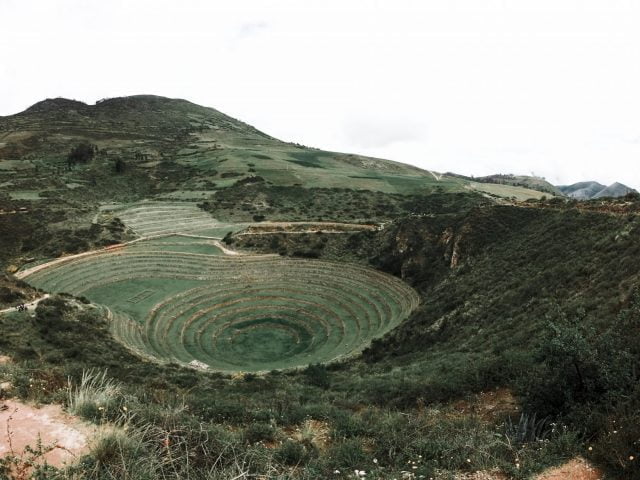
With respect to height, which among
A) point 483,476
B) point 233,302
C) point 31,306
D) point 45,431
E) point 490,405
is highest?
point 483,476

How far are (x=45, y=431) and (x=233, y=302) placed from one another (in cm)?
3133

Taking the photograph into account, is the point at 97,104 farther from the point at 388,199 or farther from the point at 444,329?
the point at 444,329

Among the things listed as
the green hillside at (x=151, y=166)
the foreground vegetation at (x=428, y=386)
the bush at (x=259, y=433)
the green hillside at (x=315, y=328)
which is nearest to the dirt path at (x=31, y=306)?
the green hillside at (x=315, y=328)

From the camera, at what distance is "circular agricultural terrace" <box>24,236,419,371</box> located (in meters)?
31.4

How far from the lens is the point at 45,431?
773 cm

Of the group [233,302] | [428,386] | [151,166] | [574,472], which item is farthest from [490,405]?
[151,166]

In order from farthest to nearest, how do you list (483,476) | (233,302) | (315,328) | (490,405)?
(233,302) < (315,328) < (490,405) < (483,476)

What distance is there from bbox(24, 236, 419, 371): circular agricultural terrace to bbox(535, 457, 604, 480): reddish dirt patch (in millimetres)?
22732

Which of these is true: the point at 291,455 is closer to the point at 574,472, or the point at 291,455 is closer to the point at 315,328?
the point at 574,472

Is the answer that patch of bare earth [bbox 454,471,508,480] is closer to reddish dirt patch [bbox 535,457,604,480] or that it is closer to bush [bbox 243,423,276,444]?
reddish dirt patch [bbox 535,457,604,480]

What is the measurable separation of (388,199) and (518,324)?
6477 centimetres

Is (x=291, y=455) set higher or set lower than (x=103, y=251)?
higher

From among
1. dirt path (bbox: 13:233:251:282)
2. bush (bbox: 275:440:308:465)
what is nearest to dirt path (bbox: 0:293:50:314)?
Result: dirt path (bbox: 13:233:251:282)

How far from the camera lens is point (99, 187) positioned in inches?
3280
